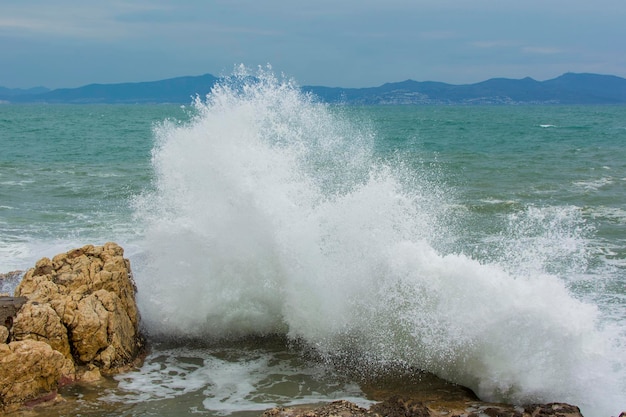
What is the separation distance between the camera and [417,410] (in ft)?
20.2

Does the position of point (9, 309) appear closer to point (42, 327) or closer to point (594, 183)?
point (42, 327)

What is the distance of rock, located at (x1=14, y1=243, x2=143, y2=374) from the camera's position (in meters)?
7.14

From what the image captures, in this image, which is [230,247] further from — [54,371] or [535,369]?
[535,369]

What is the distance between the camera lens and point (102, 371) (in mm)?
7301

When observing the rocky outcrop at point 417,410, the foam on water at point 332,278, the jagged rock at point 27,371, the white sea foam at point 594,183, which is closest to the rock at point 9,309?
the jagged rock at point 27,371

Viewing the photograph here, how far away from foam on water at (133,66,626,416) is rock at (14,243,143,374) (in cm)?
81

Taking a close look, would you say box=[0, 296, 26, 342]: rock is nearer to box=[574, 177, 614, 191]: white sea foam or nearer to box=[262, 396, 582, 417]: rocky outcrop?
box=[262, 396, 582, 417]: rocky outcrop

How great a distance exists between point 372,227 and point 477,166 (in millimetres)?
20308

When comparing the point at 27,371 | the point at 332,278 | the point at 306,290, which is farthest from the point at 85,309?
the point at 332,278

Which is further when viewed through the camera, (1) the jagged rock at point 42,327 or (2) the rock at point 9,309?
(2) the rock at point 9,309

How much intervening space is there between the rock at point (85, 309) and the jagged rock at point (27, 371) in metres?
0.34

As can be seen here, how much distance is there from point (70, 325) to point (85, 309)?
0.24 metres

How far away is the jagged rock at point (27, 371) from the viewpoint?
6.43 metres

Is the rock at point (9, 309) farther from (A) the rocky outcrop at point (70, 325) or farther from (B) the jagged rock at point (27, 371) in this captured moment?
(B) the jagged rock at point (27, 371)
